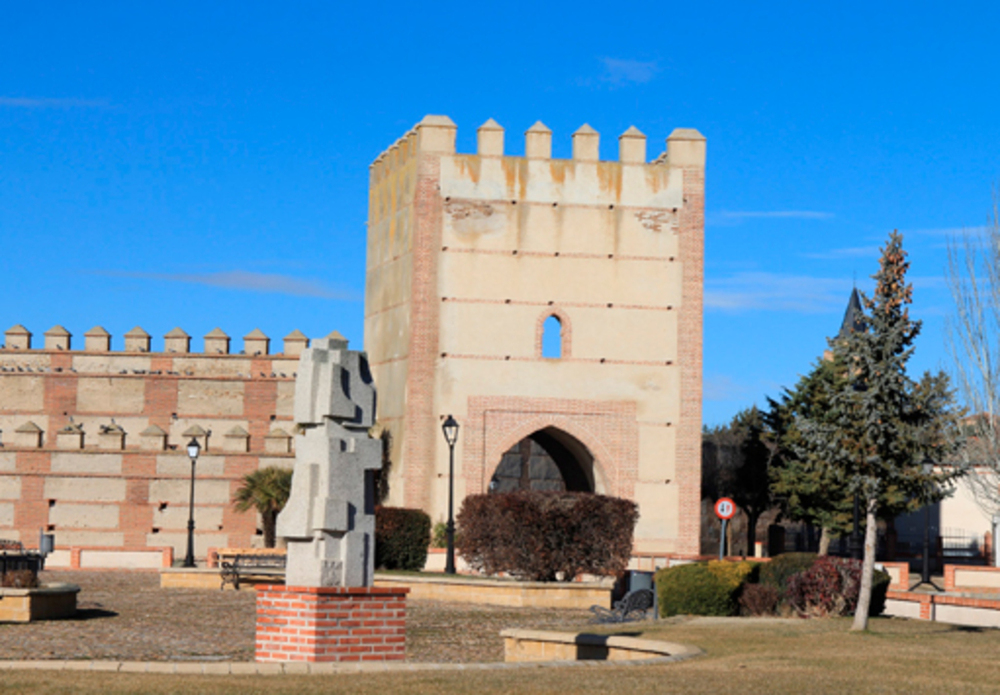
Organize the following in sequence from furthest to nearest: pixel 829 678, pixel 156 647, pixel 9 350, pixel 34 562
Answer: pixel 9 350
pixel 34 562
pixel 156 647
pixel 829 678

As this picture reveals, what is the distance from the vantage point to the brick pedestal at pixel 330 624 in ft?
39.8

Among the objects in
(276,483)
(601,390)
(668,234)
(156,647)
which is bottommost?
(156,647)

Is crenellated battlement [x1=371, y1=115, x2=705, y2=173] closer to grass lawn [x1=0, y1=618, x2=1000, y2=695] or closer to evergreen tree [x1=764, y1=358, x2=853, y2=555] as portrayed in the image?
evergreen tree [x1=764, y1=358, x2=853, y2=555]

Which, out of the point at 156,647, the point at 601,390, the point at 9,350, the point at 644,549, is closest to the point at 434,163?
the point at 601,390

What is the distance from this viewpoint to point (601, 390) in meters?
36.0

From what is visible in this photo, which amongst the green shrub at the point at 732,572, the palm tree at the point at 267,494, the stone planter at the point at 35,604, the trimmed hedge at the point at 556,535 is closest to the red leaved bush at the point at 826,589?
the green shrub at the point at 732,572

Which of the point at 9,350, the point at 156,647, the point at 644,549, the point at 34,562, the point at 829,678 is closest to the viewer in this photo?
the point at 829,678

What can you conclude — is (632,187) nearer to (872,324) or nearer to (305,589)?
(872,324)

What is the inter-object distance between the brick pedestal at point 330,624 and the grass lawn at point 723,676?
1015mm

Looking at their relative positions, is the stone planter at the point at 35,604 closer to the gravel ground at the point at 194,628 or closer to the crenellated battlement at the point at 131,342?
the gravel ground at the point at 194,628

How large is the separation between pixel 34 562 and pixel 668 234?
68.5ft

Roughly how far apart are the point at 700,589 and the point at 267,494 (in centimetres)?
1929

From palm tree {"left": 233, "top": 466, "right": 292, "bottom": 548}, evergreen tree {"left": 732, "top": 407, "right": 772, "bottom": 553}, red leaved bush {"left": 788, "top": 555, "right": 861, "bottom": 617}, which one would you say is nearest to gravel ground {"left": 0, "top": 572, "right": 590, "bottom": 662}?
red leaved bush {"left": 788, "top": 555, "right": 861, "bottom": 617}

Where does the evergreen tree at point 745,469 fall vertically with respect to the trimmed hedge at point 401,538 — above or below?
above
